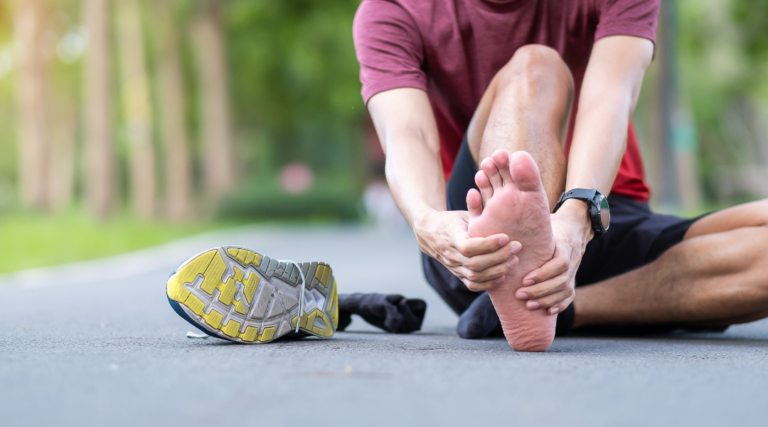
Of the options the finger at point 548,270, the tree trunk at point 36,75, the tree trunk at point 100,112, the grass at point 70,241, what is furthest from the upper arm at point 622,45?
the tree trunk at point 36,75

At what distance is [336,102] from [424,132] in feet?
66.6

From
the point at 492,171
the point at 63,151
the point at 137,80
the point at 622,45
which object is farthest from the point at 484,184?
the point at 63,151

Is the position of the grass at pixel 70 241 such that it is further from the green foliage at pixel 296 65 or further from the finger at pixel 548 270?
the finger at pixel 548 270

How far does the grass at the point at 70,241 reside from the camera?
916cm

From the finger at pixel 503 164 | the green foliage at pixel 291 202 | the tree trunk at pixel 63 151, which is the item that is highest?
the finger at pixel 503 164

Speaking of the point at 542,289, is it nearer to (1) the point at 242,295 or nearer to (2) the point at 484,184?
(2) the point at 484,184

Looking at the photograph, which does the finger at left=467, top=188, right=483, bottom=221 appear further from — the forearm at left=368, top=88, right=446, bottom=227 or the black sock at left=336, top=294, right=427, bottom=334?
the black sock at left=336, top=294, right=427, bottom=334

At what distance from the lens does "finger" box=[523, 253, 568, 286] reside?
191 centimetres

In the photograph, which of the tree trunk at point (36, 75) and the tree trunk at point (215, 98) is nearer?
the tree trunk at point (215, 98)

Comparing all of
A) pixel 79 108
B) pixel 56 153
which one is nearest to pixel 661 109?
pixel 79 108

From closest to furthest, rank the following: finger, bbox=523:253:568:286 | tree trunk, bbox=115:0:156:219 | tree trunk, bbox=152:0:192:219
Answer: finger, bbox=523:253:568:286
tree trunk, bbox=115:0:156:219
tree trunk, bbox=152:0:192:219

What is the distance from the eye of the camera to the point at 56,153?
41.2m

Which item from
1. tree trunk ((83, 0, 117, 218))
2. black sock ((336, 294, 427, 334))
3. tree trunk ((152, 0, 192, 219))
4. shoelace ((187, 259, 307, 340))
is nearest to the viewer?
shoelace ((187, 259, 307, 340))

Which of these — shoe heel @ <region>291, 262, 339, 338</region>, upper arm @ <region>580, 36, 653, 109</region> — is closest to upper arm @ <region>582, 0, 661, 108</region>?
upper arm @ <region>580, 36, 653, 109</region>
